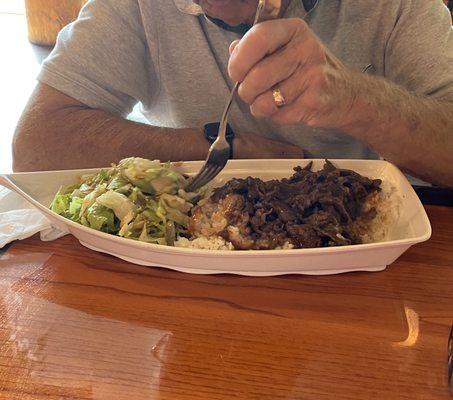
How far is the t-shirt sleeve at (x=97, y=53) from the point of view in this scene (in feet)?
3.97

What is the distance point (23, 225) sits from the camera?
0.97 metres

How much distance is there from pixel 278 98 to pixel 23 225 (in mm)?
585

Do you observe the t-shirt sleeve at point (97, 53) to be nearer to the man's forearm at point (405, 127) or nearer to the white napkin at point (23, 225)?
the white napkin at point (23, 225)

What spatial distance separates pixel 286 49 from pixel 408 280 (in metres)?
0.46

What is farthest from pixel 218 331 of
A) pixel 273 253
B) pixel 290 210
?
pixel 290 210

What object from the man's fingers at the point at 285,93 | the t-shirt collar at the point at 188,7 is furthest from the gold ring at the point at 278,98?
the t-shirt collar at the point at 188,7

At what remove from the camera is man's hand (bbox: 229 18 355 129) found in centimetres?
75

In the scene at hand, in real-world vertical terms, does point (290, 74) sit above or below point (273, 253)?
Answer: above

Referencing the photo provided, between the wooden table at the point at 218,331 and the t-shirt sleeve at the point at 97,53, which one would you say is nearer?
the wooden table at the point at 218,331

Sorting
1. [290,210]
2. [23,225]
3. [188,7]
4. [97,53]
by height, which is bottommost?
[23,225]

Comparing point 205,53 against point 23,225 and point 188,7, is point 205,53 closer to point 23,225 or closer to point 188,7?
point 188,7

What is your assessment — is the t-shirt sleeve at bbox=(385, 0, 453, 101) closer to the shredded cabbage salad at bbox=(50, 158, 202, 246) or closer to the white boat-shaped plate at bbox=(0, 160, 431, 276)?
the white boat-shaped plate at bbox=(0, 160, 431, 276)

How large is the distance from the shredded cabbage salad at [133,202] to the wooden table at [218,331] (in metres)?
0.07

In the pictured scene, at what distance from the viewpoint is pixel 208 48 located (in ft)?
4.07
